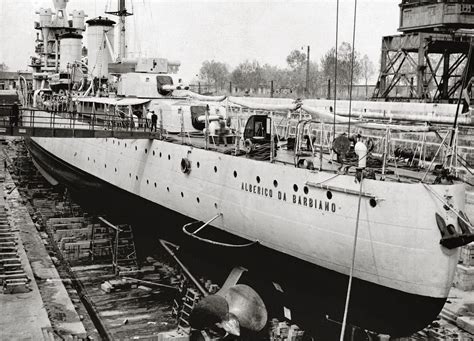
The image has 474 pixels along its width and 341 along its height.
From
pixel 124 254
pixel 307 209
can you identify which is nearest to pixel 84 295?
pixel 124 254

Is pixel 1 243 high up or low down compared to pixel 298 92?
down

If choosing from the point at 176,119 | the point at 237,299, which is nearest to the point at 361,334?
the point at 237,299

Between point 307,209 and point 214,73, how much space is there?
95.6m

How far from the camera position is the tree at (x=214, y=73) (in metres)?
108

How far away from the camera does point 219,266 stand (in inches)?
760

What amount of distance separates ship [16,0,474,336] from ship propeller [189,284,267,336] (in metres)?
1.65

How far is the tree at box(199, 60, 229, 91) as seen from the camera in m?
108

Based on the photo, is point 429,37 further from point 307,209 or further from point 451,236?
point 451,236

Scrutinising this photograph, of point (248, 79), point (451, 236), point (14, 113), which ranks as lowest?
point (451, 236)

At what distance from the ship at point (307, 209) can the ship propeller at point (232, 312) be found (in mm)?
1653

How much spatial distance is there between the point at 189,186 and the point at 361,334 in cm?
Result: 824

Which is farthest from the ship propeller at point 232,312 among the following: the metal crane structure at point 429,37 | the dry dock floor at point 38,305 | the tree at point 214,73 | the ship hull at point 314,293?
the tree at point 214,73

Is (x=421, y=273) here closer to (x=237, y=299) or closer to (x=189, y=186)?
(x=237, y=299)

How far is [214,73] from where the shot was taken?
108375 mm
